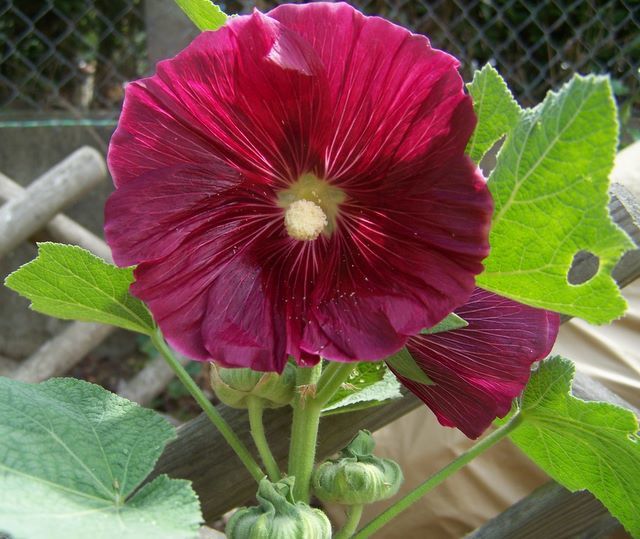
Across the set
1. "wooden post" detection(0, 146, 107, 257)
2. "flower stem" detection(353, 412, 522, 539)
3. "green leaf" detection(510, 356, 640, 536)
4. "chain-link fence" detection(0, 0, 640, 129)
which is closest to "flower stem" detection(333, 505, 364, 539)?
"flower stem" detection(353, 412, 522, 539)

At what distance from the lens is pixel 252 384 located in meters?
0.44

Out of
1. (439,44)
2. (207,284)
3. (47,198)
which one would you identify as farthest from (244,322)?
(439,44)

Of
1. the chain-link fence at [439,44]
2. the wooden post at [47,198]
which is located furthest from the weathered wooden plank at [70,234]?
the chain-link fence at [439,44]

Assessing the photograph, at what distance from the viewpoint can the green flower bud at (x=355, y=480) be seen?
0.42m

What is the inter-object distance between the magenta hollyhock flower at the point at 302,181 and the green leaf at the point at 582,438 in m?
0.13

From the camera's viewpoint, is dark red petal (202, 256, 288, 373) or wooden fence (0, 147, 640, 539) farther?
wooden fence (0, 147, 640, 539)

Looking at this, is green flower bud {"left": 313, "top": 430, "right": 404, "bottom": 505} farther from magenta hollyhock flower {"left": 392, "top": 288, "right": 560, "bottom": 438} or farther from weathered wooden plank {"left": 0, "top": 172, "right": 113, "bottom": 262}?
weathered wooden plank {"left": 0, "top": 172, "right": 113, "bottom": 262}

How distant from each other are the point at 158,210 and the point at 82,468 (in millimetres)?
122

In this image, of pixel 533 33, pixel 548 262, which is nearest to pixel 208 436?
pixel 548 262

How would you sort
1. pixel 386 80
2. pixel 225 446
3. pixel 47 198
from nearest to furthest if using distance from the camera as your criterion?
1. pixel 386 80
2. pixel 225 446
3. pixel 47 198

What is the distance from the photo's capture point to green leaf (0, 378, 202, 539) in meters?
0.32

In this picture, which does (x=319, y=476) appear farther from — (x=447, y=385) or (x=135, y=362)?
(x=135, y=362)

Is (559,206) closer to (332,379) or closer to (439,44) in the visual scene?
(332,379)

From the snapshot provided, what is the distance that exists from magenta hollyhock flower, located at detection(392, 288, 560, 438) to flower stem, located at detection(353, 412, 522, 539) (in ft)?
0.10
